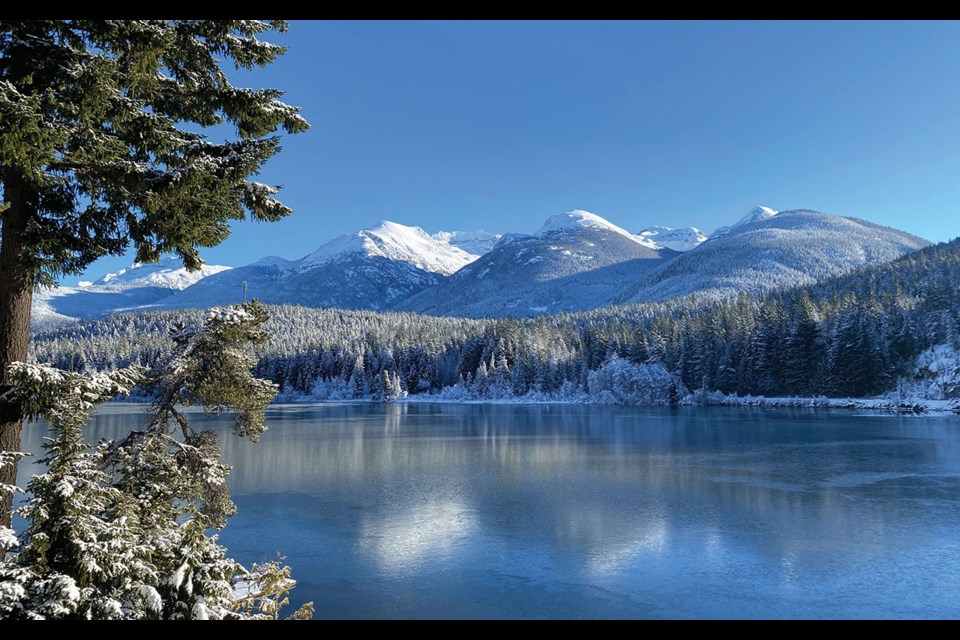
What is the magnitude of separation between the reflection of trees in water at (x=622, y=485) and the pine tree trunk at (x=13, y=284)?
15890 mm

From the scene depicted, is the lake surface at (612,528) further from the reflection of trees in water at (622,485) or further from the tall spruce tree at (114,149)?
the tall spruce tree at (114,149)

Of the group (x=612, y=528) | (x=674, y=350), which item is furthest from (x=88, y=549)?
(x=674, y=350)

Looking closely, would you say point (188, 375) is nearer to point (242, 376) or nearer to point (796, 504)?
point (242, 376)

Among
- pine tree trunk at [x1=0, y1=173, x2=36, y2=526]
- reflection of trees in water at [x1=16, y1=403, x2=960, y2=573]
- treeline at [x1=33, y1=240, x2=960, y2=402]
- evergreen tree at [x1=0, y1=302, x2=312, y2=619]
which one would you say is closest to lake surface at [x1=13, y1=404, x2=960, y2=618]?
reflection of trees in water at [x1=16, y1=403, x2=960, y2=573]

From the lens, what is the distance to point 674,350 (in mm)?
127500

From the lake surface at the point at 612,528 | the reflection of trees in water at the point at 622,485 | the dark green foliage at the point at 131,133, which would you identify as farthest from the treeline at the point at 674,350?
the dark green foliage at the point at 131,133

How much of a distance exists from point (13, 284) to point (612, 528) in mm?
23546

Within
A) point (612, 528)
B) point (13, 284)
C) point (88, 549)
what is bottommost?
point (612, 528)

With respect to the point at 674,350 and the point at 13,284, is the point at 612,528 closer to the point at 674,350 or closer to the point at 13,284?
the point at 13,284

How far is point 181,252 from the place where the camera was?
927cm

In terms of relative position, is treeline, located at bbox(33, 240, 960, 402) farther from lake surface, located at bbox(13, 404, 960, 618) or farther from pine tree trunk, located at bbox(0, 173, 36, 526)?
pine tree trunk, located at bbox(0, 173, 36, 526)

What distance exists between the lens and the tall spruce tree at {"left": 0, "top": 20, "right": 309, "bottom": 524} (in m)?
7.49

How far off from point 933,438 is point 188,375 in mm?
63089

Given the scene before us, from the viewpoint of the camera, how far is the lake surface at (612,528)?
1820 centimetres
